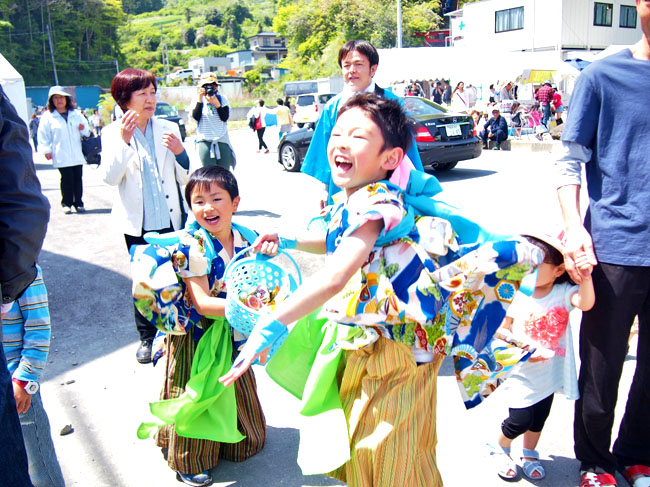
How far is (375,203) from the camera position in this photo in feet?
6.68

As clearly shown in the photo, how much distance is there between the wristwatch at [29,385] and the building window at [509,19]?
130 ft

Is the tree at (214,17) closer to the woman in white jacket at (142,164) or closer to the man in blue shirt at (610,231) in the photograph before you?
the woman in white jacket at (142,164)

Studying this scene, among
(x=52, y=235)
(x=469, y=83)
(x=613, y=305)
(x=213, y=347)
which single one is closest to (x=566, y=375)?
(x=613, y=305)

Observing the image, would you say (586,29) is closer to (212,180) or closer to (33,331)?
(212,180)

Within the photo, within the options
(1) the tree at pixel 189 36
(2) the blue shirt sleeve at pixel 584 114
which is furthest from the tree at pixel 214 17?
(2) the blue shirt sleeve at pixel 584 114

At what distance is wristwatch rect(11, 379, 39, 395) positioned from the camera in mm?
2357

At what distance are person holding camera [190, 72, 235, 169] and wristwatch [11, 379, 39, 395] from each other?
19.0ft

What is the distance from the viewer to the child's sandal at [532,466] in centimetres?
293

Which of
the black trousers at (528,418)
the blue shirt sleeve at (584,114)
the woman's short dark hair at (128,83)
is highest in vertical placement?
the woman's short dark hair at (128,83)

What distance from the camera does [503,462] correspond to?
9.71 ft

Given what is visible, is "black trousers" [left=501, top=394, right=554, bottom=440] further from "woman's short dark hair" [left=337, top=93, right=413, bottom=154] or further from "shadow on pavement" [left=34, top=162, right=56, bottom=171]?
"shadow on pavement" [left=34, top=162, right=56, bottom=171]

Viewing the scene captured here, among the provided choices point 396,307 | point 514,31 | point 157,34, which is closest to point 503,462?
point 396,307

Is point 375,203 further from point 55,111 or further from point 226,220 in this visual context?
point 55,111

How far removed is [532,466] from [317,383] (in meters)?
1.40
